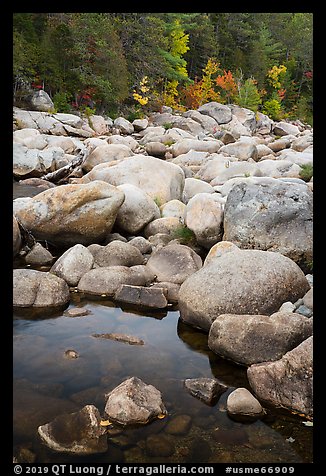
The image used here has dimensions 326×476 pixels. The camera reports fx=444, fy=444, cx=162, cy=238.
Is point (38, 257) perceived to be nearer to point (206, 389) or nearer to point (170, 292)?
point (170, 292)

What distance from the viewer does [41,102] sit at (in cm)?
2312

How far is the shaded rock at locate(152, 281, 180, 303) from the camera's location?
6.12m

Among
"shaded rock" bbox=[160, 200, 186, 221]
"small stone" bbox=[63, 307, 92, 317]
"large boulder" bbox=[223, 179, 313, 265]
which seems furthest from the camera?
"shaded rock" bbox=[160, 200, 186, 221]

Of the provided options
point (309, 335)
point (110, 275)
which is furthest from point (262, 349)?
point (110, 275)

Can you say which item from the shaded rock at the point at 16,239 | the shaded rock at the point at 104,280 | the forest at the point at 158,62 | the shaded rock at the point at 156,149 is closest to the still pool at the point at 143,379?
the shaded rock at the point at 104,280

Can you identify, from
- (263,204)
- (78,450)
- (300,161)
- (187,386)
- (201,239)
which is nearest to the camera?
(78,450)

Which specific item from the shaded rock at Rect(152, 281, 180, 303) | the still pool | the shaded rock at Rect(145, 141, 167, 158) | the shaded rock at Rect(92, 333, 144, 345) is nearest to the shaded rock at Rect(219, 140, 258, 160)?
the shaded rock at Rect(145, 141, 167, 158)

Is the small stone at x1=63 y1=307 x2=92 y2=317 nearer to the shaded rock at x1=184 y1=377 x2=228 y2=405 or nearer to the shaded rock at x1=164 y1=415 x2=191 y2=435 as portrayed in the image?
the shaded rock at x1=184 y1=377 x2=228 y2=405

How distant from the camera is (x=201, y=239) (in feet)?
24.8

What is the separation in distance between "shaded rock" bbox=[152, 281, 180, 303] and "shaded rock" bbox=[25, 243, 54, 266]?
1.94 metres

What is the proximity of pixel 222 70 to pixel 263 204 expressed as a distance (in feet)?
114

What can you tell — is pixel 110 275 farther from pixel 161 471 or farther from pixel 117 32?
pixel 117 32

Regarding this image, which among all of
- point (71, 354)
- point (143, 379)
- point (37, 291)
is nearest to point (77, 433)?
point (143, 379)

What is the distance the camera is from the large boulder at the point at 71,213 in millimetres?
7371
